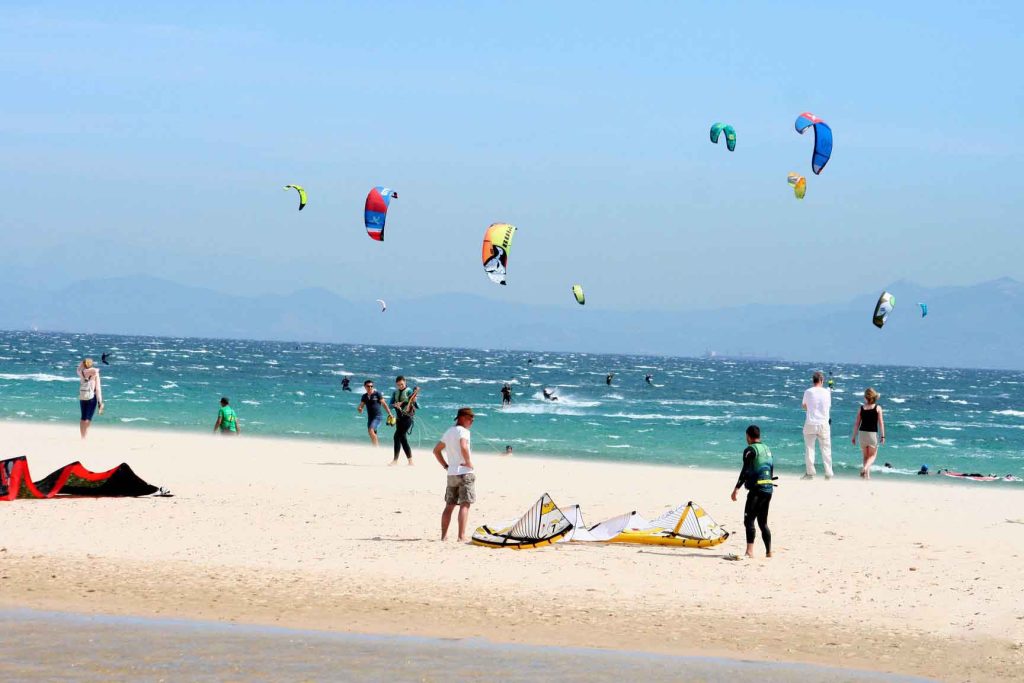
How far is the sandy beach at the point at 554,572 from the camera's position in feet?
28.5

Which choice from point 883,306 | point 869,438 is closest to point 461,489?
point 869,438

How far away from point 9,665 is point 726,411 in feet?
162

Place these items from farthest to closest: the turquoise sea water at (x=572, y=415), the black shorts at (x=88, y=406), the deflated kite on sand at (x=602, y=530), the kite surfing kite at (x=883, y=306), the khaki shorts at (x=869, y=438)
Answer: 1. the turquoise sea water at (x=572, y=415)
2. the kite surfing kite at (x=883, y=306)
3. the black shorts at (x=88, y=406)
4. the khaki shorts at (x=869, y=438)
5. the deflated kite on sand at (x=602, y=530)

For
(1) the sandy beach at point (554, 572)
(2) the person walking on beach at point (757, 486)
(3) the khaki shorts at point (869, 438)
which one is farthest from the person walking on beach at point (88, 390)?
(2) the person walking on beach at point (757, 486)

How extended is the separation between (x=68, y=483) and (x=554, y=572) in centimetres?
591

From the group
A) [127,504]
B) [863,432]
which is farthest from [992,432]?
[127,504]

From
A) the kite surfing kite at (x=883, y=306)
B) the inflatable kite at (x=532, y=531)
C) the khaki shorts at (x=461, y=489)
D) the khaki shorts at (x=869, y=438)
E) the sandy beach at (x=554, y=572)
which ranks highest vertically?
the kite surfing kite at (x=883, y=306)

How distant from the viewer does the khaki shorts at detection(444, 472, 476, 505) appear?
11273 mm

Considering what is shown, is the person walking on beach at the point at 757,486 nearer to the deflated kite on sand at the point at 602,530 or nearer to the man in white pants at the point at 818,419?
the deflated kite on sand at the point at 602,530

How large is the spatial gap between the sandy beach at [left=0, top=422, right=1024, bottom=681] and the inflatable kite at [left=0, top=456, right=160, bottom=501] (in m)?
0.26

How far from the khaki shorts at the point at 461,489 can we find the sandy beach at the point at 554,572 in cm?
43

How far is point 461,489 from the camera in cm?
1130

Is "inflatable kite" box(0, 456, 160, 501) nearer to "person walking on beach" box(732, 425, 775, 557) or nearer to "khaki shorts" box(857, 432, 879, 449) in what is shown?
"person walking on beach" box(732, 425, 775, 557)

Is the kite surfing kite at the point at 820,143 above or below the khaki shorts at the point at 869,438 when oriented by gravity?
above
